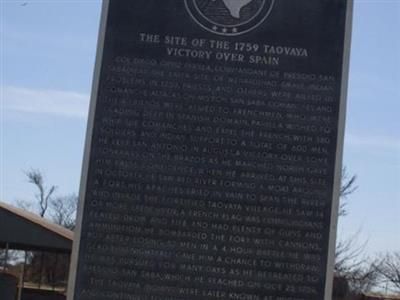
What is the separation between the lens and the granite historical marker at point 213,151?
5699 millimetres

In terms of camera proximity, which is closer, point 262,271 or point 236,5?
point 262,271

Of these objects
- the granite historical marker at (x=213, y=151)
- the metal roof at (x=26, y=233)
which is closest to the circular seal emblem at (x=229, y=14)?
the granite historical marker at (x=213, y=151)

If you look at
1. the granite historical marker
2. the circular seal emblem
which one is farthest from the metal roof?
the circular seal emblem

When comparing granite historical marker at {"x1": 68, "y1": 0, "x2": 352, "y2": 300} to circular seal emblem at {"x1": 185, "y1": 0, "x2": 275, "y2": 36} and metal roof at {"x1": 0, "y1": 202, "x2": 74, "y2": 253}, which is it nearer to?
circular seal emblem at {"x1": 185, "y1": 0, "x2": 275, "y2": 36}

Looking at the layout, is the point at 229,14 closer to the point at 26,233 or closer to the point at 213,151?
the point at 213,151

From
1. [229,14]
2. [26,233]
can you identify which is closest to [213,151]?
[229,14]

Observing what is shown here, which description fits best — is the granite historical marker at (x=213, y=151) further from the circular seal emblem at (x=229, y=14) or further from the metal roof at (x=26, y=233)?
the metal roof at (x=26, y=233)

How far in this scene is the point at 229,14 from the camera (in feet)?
20.0

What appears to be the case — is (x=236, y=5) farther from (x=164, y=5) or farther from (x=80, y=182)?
(x=80, y=182)

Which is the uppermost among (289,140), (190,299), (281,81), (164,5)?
(164,5)

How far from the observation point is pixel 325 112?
5.91m

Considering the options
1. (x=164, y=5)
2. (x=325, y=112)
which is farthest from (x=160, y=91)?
(x=325, y=112)

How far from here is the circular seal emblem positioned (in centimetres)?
607

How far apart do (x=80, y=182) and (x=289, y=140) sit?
1641mm
